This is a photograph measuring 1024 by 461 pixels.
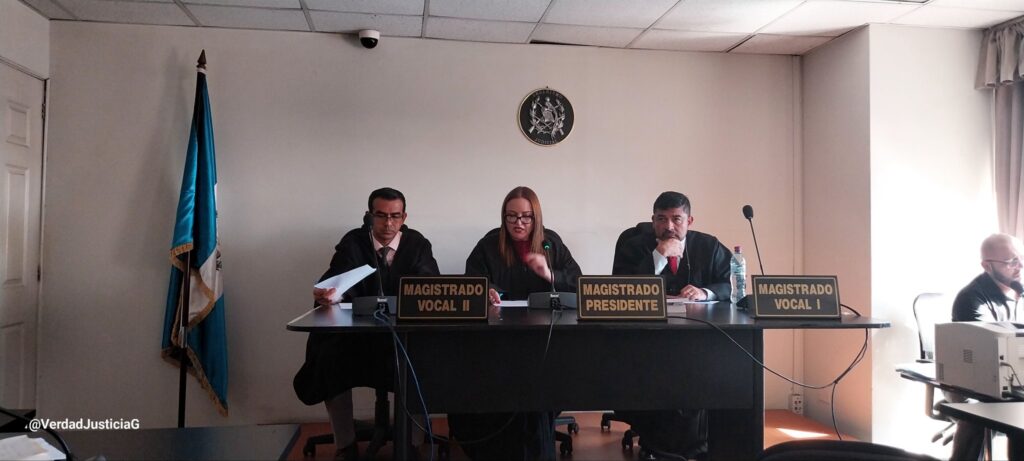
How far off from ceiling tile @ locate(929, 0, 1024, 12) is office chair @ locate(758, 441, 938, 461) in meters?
3.14

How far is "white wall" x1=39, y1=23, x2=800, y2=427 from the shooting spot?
3359mm

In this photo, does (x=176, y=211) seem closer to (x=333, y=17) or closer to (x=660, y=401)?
(x=333, y=17)

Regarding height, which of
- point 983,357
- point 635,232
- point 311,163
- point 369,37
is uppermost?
point 369,37

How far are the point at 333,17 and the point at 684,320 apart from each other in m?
2.50

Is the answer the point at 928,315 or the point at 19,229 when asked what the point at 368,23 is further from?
the point at 928,315

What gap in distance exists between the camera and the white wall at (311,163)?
336 centimetres

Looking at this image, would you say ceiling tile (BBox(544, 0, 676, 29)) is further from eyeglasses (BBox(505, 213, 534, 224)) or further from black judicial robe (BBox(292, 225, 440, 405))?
black judicial robe (BBox(292, 225, 440, 405))

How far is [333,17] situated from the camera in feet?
10.8

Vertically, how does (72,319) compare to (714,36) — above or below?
below

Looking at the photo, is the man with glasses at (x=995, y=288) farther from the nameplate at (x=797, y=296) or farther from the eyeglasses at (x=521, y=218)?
the eyeglasses at (x=521, y=218)

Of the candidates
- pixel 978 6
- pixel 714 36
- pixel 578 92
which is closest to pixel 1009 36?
pixel 978 6

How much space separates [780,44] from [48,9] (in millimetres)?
4076

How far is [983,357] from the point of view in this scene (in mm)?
2180

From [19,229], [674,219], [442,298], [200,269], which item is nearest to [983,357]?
[674,219]
